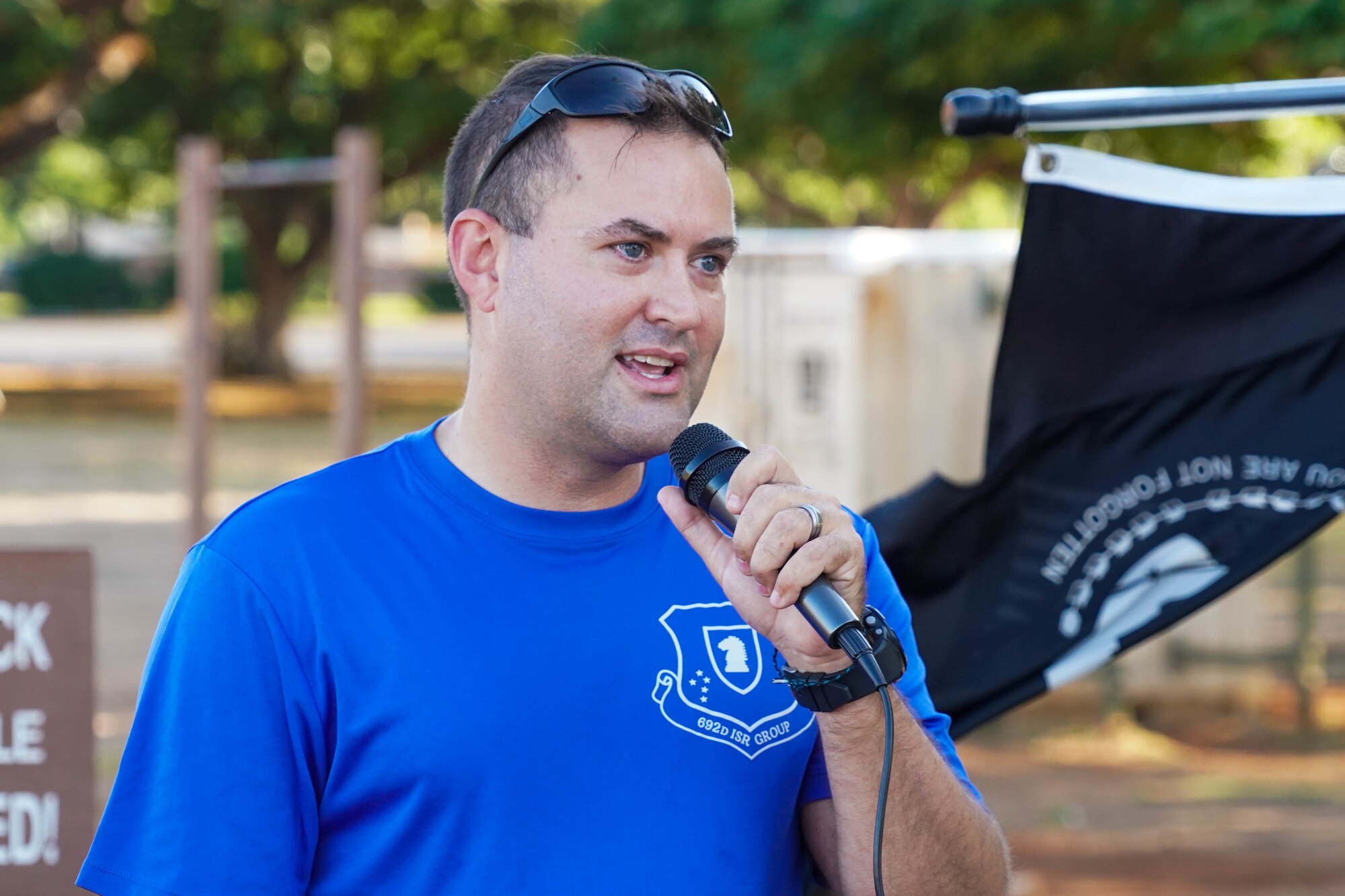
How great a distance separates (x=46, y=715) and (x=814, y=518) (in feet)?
9.02

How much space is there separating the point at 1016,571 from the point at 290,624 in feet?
6.41

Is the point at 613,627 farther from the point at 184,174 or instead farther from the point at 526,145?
the point at 184,174

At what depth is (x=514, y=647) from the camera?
2031mm

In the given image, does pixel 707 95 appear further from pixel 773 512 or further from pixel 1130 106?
pixel 1130 106

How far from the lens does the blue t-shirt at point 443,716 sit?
1.92 metres

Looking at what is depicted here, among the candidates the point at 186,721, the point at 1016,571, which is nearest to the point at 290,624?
the point at 186,721

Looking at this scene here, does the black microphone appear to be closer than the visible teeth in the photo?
Yes

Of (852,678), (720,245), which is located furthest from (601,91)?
(852,678)

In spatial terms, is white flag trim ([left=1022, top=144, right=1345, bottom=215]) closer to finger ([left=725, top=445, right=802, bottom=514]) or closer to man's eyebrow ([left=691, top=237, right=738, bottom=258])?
man's eyebrow ([left=691, top=237, right=738, bottom=258])

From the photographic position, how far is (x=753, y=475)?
6.19 feet

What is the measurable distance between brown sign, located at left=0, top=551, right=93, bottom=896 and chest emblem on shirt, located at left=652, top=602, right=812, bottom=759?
7.53ft

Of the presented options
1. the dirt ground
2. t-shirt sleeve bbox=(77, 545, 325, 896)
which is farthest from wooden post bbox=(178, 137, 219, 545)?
t-shirt sleeve bbox=(77, 545, 325, 896)

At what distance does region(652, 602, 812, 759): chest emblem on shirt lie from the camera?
210cm

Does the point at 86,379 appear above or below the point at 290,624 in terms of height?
below
